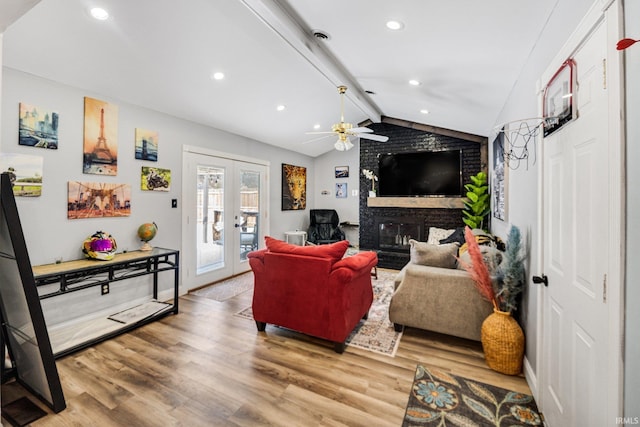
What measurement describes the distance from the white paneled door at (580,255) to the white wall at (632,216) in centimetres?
7

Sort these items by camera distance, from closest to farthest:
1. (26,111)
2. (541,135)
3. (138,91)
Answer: (541,135), (26,111), (138,91)

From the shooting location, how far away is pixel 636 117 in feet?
3.07

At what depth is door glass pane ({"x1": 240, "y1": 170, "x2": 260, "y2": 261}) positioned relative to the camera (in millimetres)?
5188

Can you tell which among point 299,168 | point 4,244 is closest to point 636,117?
point 4,244

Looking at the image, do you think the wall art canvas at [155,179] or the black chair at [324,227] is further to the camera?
the black chair at [324,227]

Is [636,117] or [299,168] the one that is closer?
[636,117]

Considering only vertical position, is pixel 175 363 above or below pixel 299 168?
below

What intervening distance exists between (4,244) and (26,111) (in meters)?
1.46

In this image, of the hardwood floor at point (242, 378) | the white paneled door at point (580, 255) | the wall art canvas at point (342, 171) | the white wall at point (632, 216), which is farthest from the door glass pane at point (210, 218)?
the white wall at point (632, 216)

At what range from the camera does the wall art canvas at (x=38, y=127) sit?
2559 millimetres

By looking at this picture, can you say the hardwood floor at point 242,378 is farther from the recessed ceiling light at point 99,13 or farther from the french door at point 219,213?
the recessed ceiling light at point 99,13

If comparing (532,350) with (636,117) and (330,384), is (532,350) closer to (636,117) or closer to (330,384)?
(330,384)

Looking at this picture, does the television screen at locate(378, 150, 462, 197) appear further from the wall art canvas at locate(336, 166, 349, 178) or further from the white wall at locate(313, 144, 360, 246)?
the wall art canvas at locate(336, 166, 349, 178)

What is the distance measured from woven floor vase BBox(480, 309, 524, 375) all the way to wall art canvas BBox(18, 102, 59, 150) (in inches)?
170
